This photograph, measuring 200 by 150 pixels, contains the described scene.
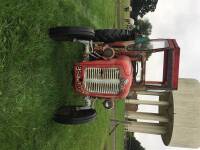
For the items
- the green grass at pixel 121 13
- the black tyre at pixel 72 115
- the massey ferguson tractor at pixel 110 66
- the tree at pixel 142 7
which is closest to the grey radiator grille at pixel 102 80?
the massey ferguson tractor at pixel 110 66

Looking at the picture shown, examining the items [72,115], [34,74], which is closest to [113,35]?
A: [72,115]

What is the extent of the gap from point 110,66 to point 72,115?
4.98 feet

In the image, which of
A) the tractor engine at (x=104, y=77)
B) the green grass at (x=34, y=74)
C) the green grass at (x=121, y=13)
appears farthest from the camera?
the green grass at (x=121, y=13)

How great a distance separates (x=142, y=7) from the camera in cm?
6331

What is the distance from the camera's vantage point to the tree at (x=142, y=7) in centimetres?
6088

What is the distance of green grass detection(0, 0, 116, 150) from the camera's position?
7.22m

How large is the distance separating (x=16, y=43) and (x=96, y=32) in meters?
2.91

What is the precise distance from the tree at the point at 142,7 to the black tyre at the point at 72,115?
51.6m

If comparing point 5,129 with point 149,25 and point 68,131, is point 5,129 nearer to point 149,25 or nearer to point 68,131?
point 68,131

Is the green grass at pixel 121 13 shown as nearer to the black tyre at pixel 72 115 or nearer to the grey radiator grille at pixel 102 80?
the black tyre at pixel 72 115

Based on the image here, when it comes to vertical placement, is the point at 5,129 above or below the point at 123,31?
below

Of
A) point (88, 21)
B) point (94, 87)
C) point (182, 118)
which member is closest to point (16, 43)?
point (94, 87)

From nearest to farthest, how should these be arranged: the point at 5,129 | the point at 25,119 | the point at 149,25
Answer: the point at 5,129 < the point at 25,119 < the point at 149,25

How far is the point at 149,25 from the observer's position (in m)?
61.1
